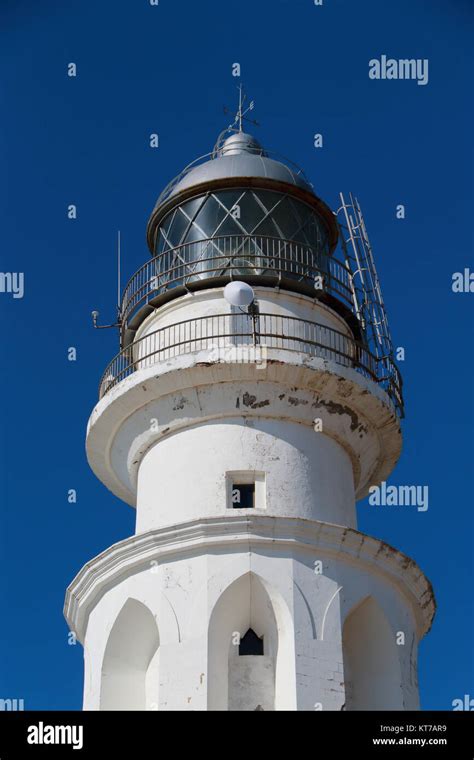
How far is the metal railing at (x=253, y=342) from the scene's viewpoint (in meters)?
18.1

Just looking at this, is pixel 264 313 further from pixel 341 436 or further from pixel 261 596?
pixel 261 596

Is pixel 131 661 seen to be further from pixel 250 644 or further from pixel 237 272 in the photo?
pixel 237 272

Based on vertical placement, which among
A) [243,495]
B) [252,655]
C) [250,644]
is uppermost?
[243,495]

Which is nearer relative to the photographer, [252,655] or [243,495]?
[252,655]

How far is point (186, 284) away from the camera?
19.0 m

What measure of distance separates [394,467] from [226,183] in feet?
16.1

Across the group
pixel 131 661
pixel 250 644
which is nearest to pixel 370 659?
pixel 250 644

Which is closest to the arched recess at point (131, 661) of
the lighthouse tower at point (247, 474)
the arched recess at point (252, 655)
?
the lighthouse tower at point (247, 474)

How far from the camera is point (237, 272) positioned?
62.3 ft

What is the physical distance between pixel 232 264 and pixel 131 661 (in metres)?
5.79

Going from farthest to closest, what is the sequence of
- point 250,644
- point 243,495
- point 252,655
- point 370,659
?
point 243,495
point 370,659
point 250,644
point 252,655

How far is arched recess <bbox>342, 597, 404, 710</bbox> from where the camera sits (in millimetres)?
16969
